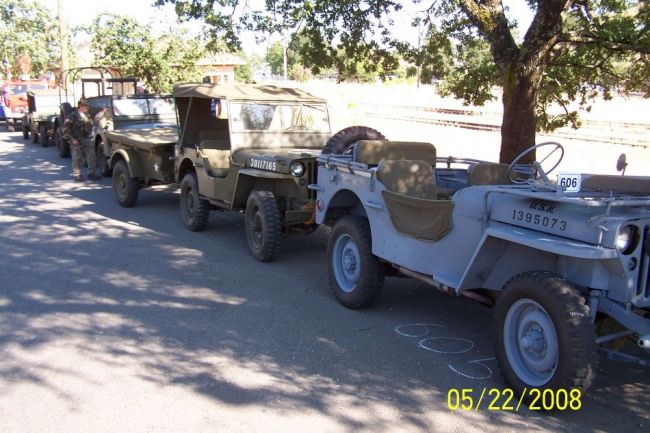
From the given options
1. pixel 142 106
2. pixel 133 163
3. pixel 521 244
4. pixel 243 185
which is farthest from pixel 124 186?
pixel 521 244

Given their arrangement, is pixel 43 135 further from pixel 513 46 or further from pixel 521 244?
pixel 521 244

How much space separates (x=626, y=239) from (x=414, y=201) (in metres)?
1.64

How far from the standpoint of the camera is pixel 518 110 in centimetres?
794

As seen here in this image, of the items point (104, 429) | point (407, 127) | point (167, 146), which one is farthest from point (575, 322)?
point (407, 127)

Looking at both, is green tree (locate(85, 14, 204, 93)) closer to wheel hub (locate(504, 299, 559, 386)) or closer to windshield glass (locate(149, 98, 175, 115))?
windshield glass (locate(149, 98, 175, 115))

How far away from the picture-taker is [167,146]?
9586 mm

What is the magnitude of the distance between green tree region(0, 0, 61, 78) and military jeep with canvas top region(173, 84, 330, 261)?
35701 millimetres

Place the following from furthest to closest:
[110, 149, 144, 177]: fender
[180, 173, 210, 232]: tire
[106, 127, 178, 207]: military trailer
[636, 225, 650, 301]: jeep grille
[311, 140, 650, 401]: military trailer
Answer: [110, 149, 144, 177]: fender < [106, 127, 178, 207]: military trailer < [180, 173, 210, 232]: tire < [636, 225, 650, 301]: jeep grille < [311, 140, 650, 401]: military trailer

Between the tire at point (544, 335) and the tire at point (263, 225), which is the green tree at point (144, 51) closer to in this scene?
the tire at point (263, 225)

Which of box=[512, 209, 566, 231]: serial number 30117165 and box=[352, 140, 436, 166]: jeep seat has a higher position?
box=[352, 140, 436, 166]: jeep seat

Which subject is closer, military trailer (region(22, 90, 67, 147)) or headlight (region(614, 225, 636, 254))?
headlight (region(614, 225, 636, 254))

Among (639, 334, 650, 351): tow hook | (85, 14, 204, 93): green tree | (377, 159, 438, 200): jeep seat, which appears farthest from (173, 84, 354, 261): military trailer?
(85, 14, 204, 93): green tree

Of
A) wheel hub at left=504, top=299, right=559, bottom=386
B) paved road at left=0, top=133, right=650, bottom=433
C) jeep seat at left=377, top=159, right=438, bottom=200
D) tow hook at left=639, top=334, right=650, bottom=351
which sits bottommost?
paved road at left=0, top=133, right=650, bottom=433
